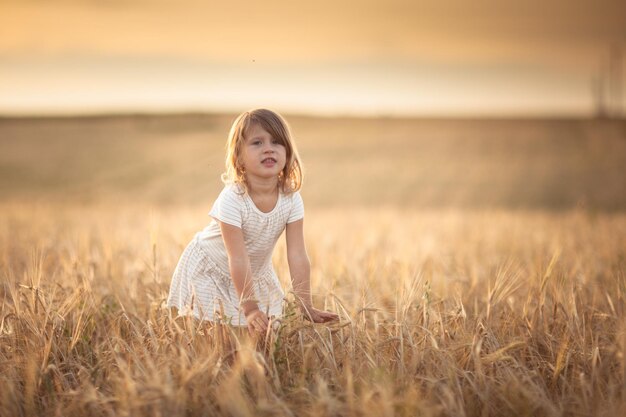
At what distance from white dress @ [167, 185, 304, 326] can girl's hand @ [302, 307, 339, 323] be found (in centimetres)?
32

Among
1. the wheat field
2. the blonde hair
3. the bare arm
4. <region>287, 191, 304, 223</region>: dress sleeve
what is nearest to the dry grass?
the wheat field

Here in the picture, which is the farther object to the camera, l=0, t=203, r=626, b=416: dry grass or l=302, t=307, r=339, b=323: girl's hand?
l=302, t=307, r=339, b=323: girl's hand

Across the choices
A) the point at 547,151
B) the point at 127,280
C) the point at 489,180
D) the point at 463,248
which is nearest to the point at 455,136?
the point at 547,151

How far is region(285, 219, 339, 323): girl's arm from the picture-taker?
2.66 m

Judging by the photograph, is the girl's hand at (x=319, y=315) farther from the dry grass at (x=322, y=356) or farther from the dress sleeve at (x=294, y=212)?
the dress sleeve at (x=294, y=212)

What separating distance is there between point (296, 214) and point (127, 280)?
4.86 ft

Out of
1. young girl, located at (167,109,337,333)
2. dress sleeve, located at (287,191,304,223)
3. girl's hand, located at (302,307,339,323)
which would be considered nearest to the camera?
girl's hand, located at (302,307,339,323)

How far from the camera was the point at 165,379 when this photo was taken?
221cm

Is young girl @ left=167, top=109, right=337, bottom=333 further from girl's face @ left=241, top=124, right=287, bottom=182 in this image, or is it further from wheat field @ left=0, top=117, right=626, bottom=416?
wheat field @ left=0, top=117, right=626, bottom=416

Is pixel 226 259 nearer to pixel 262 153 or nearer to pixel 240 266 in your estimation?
pixel 240 266

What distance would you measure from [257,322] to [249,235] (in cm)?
55

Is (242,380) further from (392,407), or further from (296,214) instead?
(296,214)

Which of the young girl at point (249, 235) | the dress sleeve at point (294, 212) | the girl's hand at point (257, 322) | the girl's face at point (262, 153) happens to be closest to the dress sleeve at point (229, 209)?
the young girl at point (249, 235)

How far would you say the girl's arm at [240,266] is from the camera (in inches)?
103
